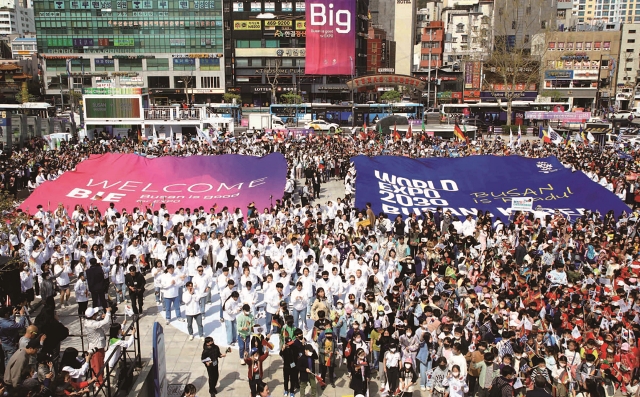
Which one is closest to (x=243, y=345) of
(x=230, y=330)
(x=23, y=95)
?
(x=230, y=330)

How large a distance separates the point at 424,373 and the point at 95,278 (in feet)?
24.7

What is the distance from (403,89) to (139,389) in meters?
91.3

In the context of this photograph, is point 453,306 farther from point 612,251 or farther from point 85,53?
point 85,53

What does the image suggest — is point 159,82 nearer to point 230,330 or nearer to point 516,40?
point 516,40

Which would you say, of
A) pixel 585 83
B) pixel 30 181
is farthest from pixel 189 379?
pixel 585 83

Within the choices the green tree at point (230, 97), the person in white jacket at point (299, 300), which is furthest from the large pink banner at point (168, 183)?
the green tree at point (230, 97)

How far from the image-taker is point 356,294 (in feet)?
39.9

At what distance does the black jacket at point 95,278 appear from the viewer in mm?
12365

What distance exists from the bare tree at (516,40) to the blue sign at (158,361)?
62.6 m

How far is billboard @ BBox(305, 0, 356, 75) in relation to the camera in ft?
259

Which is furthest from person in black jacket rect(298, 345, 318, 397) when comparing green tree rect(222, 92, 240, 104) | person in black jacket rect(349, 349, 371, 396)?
green tree rect(222, 92, 240, 104)

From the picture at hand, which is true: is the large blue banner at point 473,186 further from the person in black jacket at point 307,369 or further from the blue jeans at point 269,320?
the person in black jacket at point 307,369

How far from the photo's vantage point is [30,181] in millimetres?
25562

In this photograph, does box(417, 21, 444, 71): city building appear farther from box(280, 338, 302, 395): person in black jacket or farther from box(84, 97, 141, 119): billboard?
box(280, 338, 302, 395): person in black jacket
